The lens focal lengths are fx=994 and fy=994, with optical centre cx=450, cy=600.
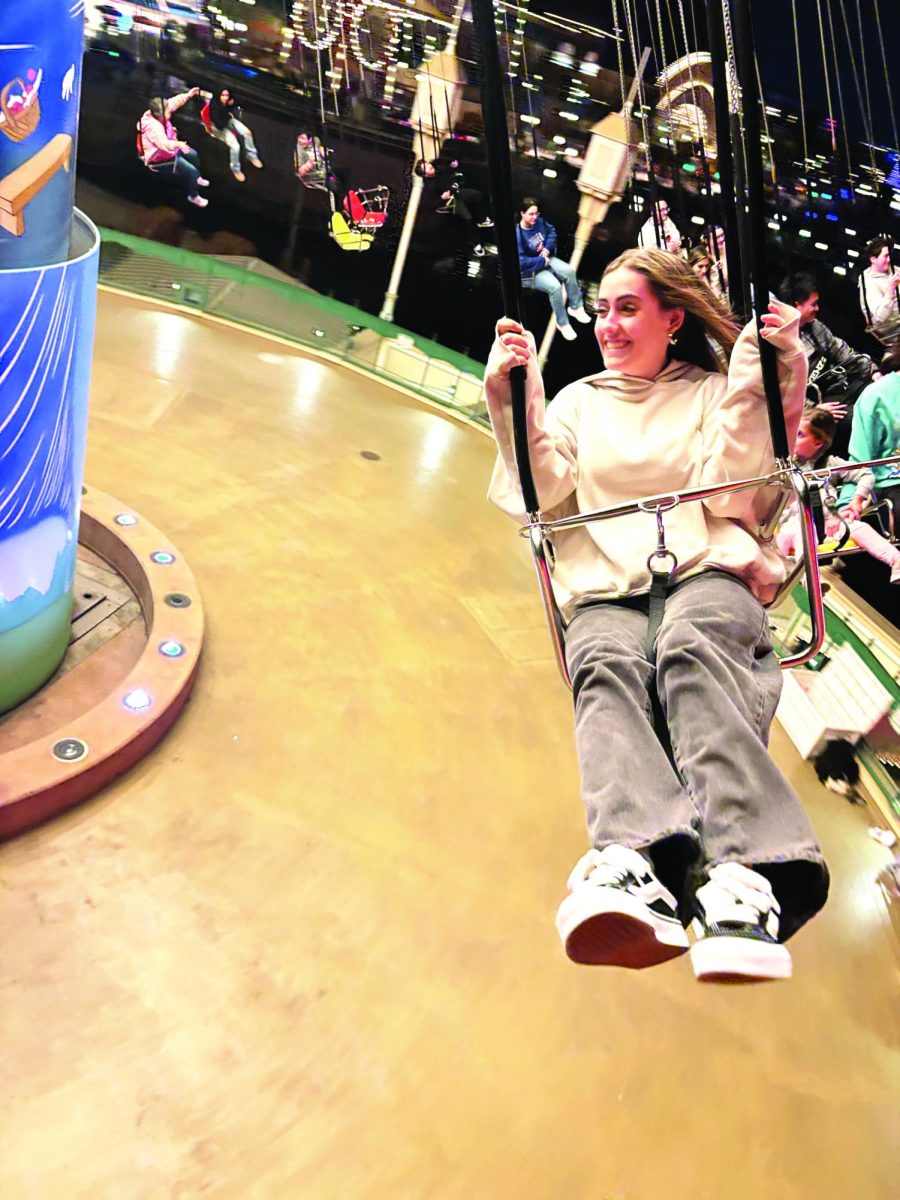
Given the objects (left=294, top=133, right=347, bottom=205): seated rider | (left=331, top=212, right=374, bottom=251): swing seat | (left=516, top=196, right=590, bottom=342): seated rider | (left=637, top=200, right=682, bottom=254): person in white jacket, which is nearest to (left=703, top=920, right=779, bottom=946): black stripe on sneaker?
(left=637, top=200, right=682, bottom=254): person in white jacket

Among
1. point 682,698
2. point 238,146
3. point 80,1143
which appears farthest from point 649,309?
point 238,146

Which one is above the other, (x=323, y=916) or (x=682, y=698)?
(x=682, y=698)

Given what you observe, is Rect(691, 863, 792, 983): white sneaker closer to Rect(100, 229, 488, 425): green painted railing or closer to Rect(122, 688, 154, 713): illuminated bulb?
Rect(122, 688, 154, 713): illuminated bulb

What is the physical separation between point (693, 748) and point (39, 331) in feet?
6.01

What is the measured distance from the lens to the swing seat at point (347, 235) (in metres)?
8.12

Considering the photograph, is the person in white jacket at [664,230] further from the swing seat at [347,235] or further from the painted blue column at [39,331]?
the painted blue column at [39,331]

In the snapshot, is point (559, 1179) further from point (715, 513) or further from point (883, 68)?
point (883, 68)

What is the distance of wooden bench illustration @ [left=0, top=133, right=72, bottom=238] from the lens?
2188 mm

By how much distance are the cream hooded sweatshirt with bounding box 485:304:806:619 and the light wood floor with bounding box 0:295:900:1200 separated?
1.07m

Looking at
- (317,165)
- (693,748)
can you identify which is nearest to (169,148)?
(317,165)

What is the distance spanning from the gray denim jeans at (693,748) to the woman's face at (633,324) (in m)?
0.54

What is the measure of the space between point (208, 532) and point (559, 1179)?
289cm

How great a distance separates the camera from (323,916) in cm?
262

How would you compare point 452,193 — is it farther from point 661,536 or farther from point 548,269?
point 661,536
